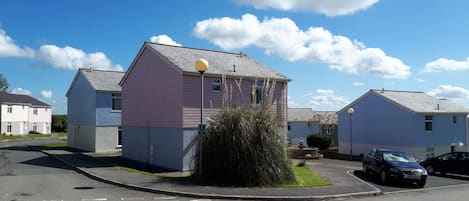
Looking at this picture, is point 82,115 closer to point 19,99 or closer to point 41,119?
point 19,99

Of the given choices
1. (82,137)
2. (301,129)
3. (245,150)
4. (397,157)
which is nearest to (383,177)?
(397,157)

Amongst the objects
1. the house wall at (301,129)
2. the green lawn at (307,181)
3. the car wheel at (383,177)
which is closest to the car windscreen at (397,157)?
the car wheel at (383,177)

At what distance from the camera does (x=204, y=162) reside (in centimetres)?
1681

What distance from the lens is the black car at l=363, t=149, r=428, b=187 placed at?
18.1 m

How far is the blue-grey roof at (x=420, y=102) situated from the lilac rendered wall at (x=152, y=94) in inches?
750

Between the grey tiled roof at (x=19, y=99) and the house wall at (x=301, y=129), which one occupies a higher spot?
the grey tiled roof at (x=19, y=99)

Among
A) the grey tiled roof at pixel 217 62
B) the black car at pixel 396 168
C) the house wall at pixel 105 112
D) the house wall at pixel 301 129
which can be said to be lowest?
the black car at pixel 396 168

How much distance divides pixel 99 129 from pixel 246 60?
43.1 feet

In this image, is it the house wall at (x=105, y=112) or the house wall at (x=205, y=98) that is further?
the house wall at (x=105, y=112)

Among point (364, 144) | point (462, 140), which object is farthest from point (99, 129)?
point (462, 140)

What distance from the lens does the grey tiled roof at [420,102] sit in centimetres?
3370

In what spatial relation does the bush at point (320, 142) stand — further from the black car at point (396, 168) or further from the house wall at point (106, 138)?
the black car at point (396, 168)

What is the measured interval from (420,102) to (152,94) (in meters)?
22.7

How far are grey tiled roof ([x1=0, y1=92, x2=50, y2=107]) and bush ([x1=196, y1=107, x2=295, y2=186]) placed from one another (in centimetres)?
5879
